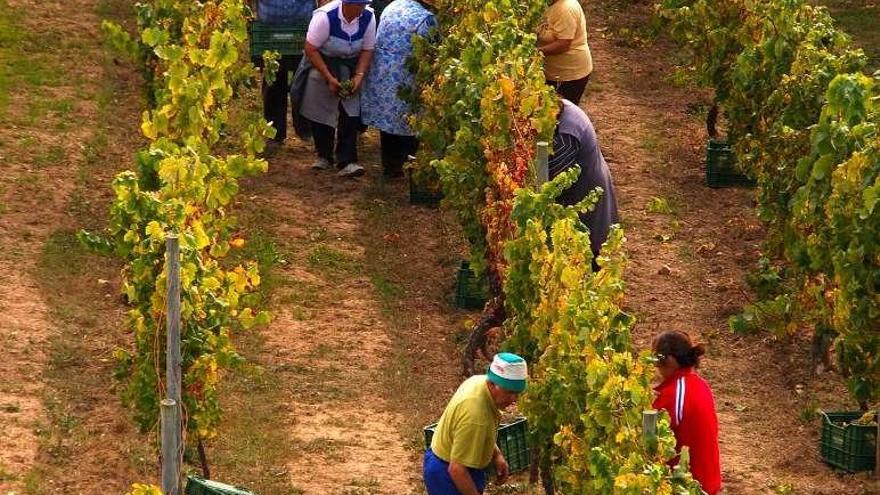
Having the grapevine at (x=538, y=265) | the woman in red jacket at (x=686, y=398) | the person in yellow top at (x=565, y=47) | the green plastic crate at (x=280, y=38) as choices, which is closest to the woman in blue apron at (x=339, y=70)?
the green plastic crate at (x=280, y=38)

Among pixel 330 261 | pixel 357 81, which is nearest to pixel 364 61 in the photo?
pixel 357 81

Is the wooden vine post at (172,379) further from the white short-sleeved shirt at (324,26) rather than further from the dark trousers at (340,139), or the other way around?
the dark trousers at (340,139)

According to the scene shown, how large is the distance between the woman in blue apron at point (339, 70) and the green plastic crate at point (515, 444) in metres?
4.37

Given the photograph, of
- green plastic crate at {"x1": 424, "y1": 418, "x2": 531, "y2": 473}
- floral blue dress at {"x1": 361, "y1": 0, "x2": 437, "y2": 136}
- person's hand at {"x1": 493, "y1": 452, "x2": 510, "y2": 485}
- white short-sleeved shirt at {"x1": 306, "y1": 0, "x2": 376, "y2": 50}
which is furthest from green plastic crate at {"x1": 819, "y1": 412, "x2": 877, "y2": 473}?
white short-sleeved shirt at {"x1": 306, "y1": 0, "x2": 376, "y2": 50}

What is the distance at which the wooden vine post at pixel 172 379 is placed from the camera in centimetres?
731

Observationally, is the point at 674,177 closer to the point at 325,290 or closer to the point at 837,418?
the point at 325,290

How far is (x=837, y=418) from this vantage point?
9.41 meters

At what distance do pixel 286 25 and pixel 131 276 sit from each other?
5859 mm

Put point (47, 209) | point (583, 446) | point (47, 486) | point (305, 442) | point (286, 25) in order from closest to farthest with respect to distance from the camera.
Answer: point (583, 446), point (47, 486), point (305, 442), point (47, 209), point (286, 25)

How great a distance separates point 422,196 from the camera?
12.9 metres

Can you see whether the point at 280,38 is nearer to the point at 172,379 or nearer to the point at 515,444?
the point at 515,444

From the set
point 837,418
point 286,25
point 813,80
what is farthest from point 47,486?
point 286,25

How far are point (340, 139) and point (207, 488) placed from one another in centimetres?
579

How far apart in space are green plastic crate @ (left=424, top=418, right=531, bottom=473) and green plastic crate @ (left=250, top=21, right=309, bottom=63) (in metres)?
5.32
